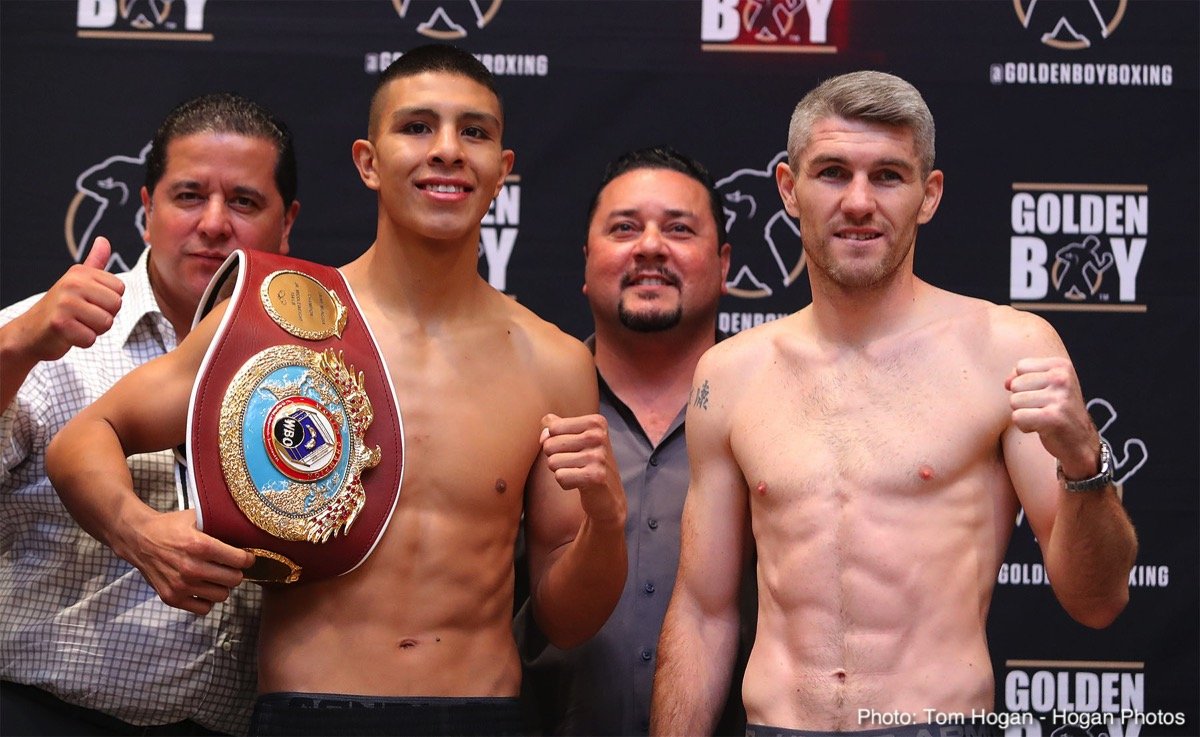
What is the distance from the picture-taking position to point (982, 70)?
2.94 metres

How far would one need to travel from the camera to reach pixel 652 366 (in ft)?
8.94

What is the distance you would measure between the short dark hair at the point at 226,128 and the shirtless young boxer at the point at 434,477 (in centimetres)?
25

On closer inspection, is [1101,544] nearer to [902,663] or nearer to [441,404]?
[902,663]

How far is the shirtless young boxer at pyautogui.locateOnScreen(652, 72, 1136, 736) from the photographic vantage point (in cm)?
195

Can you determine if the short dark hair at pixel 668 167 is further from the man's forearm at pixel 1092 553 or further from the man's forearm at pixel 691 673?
the man's forearm at pixel 1092 553

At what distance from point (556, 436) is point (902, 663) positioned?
0.57 m

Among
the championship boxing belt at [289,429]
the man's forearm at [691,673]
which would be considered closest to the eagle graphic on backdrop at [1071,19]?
the man's forearm at [691,673]

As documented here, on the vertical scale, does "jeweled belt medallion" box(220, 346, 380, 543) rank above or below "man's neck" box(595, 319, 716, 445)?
below

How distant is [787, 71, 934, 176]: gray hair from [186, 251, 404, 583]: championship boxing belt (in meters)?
0.78

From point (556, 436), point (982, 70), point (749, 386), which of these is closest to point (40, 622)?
point (556, 436)

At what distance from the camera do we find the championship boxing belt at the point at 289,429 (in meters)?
1.99

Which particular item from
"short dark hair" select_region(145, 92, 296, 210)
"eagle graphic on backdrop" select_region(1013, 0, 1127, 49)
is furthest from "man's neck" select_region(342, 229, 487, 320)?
"eagle graphic on backdrop" select_region(1013, 0, 1127, 49)

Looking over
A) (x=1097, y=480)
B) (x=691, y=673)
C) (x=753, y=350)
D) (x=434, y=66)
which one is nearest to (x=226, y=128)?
(x=434, y=66)

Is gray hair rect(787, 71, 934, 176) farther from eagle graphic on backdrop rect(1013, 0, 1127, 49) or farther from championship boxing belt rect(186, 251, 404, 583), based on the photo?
eagle graphic on backdrop rect(1013, 0, 1127, 49)
